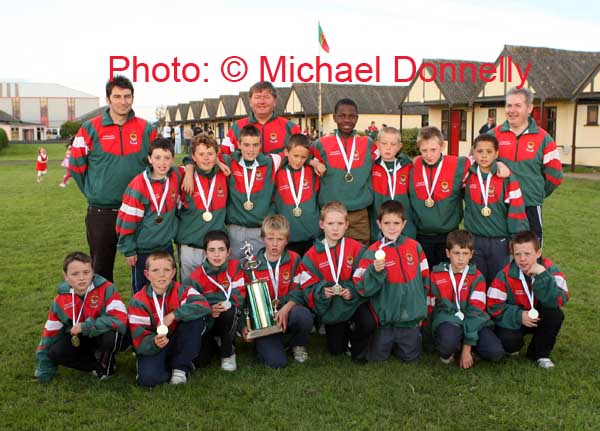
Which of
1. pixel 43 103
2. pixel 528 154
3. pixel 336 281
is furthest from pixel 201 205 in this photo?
pixel 43 103

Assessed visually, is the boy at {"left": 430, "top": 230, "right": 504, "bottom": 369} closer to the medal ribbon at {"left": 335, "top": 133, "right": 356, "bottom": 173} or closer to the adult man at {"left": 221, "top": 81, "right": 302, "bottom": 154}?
the medal ribbon at {"left": 335, "top": 133, "right": 356, "bottom": 173}

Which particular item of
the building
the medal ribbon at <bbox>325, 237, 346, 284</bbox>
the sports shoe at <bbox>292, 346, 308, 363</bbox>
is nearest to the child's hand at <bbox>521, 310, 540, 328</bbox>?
the medal ribbon at <bbox>325, 237, 346, 284</bbox>

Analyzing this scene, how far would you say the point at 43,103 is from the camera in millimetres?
126750

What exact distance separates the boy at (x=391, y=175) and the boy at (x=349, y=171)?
0.08 meters

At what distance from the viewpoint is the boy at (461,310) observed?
16.5 ft

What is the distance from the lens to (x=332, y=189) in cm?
589

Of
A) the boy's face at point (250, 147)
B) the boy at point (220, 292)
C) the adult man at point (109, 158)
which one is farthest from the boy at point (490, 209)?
the adult man at point (109, 158)

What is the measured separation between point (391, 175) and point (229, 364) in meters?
2.32

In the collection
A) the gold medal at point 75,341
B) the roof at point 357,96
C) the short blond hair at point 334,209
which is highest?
the roof at point 357,96

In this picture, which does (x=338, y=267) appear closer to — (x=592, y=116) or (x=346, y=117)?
(x=346, y=117)

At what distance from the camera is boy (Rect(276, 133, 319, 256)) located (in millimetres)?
5812

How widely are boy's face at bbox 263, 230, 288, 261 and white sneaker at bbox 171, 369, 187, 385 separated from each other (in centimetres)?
124

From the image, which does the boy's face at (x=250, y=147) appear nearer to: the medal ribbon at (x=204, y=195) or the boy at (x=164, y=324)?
the medal ribbon at (x=204, y=195)

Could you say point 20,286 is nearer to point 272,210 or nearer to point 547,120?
point 272,210
